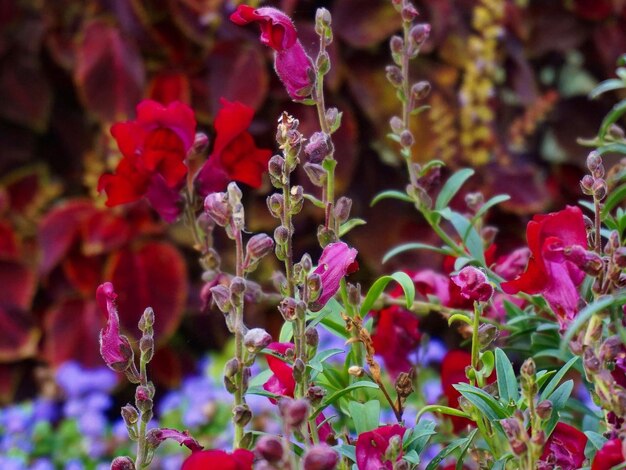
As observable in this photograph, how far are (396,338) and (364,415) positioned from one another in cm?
16

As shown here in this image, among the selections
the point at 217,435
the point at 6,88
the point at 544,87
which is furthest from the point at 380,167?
the point at 6,88

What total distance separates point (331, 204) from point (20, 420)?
129cm

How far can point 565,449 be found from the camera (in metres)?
0.55

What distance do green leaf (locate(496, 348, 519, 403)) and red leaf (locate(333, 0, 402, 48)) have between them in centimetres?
138

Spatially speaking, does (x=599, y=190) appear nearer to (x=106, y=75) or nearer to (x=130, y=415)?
(x=130, y=415)

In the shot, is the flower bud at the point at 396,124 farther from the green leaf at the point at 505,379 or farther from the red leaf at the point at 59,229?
the red leaf at the point at 59,229

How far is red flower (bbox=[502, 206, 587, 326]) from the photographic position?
1.70ft

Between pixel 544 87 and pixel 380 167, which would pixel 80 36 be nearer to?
pixel 380 167

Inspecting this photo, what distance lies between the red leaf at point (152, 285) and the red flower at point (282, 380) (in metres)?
1.31

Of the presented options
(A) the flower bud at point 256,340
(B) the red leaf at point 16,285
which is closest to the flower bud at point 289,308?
(A) the flower bud at point 256,340

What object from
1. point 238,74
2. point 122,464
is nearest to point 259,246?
point 122,464

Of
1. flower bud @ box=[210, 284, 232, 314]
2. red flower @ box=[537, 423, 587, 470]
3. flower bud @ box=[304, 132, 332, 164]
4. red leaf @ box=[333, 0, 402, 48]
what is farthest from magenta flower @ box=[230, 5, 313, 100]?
red leaf @ box=[333, 0, 402, 48]

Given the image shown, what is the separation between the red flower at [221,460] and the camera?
1.48 feet

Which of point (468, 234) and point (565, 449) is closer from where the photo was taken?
point (565, 449)
